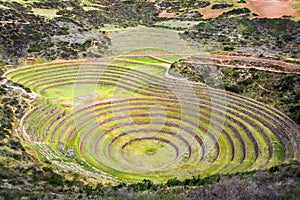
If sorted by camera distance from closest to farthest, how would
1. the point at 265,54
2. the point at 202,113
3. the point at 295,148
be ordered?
1. the point at 295,148
2. the point at 202,113
3. the point at 265,54

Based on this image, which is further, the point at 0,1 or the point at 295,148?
the point at 0,1

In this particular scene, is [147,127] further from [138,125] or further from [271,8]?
[271,8]

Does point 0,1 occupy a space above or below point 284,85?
above

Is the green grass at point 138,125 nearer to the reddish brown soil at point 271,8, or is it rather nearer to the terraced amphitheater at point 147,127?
the terraced amphitheater at point 147,127

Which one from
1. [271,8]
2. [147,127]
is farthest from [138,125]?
[271,8]

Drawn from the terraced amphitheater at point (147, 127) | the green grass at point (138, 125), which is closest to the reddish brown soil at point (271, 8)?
the green grass at point (138, 125)

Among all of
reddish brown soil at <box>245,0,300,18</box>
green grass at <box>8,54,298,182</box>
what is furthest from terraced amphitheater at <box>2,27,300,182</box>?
reddish brown soil at <box>245,0,300,18</box>

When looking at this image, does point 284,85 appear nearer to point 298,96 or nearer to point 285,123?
point 298,96

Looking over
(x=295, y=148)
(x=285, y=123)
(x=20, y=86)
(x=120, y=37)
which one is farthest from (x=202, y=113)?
(x=120, y=37)
